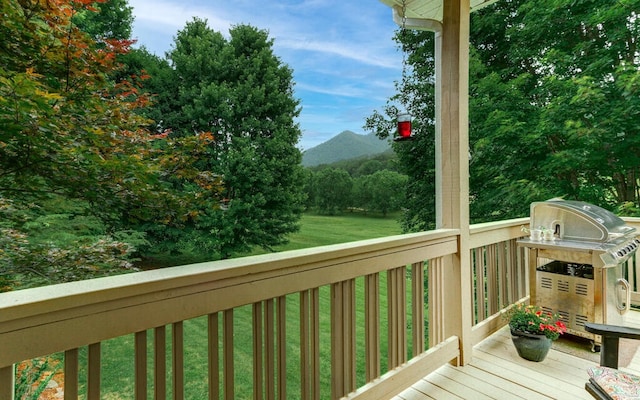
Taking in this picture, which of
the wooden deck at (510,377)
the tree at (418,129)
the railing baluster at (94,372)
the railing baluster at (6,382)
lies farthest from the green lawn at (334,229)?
the railing baluster at (6,382)

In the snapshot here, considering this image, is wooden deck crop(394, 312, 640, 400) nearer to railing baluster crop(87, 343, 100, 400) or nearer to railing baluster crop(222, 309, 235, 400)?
railing baluster crop(222, 309, 235, 400)

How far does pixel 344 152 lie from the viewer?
533cm

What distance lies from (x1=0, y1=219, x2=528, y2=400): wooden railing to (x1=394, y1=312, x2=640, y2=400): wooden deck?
4.1 inches

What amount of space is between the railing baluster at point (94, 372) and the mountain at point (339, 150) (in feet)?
15.0

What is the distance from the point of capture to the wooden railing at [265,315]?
90 centimetres

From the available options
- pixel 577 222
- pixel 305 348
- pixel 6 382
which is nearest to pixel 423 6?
pixel 577 222

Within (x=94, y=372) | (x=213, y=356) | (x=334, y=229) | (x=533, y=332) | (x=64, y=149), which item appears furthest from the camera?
(x=334, y=229)

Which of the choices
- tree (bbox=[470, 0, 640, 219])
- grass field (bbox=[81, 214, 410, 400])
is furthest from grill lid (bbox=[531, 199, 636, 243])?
tree (bbox=[470, 0, 640, 219])

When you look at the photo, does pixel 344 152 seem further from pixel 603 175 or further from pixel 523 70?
pixel 603 175

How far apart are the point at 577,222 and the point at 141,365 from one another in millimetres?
2956

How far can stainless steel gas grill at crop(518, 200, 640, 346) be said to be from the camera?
2.40 meters

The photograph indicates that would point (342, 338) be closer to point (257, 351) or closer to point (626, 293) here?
point (257, 351)

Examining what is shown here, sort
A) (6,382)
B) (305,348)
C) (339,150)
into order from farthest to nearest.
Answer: (339,150), (305,348), (6,382)

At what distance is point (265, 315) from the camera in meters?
1.37
